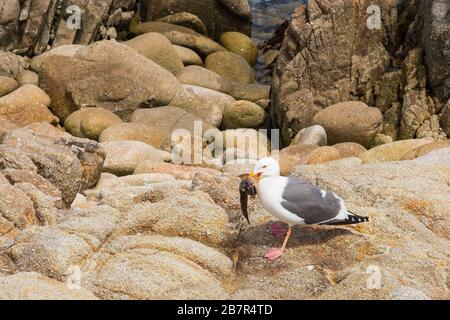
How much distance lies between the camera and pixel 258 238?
6680mm

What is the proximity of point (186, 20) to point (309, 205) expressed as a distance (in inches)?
905

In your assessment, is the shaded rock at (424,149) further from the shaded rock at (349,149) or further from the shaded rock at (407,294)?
the shaded rock at (407,294)

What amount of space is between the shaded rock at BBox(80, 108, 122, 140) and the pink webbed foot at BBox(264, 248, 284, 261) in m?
12.7

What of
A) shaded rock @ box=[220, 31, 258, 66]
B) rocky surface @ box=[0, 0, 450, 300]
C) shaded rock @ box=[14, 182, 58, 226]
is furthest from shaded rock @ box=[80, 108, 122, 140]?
shaded rock @ box=[220, 31, 258, 66]

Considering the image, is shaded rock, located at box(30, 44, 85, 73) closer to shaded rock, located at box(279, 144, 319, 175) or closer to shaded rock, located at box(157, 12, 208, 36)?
shaded rock, located at box(157, 12, 208, 36)

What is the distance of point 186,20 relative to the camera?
2811 centimetres

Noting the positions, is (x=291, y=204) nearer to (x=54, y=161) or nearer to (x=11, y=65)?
(x=54, y=161)

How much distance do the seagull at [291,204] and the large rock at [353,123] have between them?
11839mm

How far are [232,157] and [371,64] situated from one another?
19.5ft

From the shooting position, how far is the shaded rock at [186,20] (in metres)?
28.1

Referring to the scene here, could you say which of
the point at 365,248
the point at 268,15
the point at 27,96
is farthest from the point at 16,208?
the point at 268,15

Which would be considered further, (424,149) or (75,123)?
(75,123)

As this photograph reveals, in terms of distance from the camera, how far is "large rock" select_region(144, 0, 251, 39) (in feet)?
94.1
